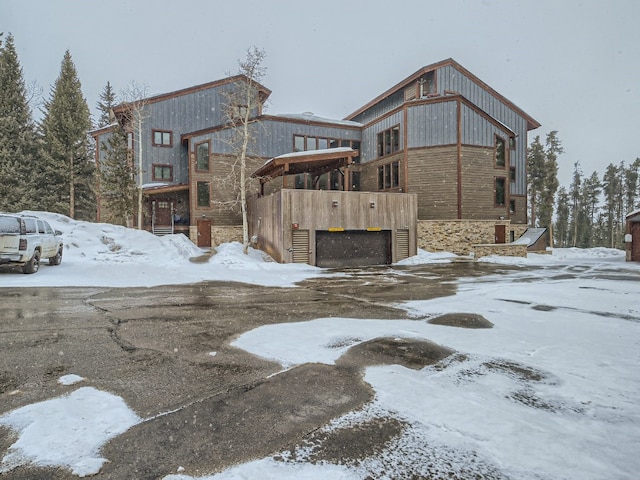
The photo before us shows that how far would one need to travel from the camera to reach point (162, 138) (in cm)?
2602

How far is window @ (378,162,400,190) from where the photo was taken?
2483 cm

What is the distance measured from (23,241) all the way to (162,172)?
16547 mm

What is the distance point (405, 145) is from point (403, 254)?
8.55 m

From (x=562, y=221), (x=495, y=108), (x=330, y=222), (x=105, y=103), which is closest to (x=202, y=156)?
(x=330, y=222)

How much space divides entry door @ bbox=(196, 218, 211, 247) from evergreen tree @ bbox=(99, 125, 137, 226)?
4706 mm

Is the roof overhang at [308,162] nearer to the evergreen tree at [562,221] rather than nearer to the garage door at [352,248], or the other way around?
the garage door at [352,248]

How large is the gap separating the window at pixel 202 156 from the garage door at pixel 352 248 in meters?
A: 11.8

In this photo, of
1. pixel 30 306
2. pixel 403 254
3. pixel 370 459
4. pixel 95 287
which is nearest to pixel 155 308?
pixel 30 306

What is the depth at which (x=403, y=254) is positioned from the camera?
19688 millimetres

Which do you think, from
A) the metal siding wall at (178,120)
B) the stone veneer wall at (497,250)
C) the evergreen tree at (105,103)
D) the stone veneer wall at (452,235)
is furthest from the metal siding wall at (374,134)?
the evergreen tree at (105,103)

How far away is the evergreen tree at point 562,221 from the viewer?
194 feet

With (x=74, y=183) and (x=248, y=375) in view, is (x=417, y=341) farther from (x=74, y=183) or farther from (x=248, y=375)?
(x=74, y=183)

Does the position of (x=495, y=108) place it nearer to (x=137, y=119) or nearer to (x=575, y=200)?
(x=137, y=119)

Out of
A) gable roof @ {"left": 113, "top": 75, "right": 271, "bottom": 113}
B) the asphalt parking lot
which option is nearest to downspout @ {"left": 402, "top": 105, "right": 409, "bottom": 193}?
gable roof @ {"left": 113, "top": 75, "right": 271, "bottom": 113}
